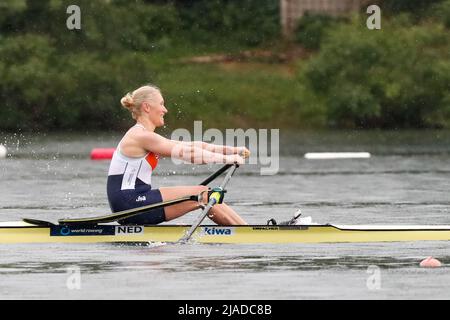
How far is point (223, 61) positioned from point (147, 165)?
26529 mm

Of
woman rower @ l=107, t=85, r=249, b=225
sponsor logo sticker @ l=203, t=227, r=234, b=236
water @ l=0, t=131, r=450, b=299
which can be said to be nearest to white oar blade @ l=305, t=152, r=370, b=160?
water @ l=0, t=131, r=450, b=299

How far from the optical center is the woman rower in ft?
56.2

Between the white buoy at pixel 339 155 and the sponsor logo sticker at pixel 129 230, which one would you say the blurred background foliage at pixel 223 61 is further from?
the sponsor logo sticker at pixel 129 230

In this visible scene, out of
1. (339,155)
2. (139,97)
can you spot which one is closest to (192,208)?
(139,97)

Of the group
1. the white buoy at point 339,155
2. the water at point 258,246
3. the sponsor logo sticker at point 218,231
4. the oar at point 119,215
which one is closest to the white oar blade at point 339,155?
the white buoy at point 339,155

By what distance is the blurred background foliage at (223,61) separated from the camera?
147ft

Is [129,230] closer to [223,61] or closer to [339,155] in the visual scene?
[339,155]

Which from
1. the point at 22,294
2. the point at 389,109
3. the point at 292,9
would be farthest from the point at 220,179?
the point at 292,9

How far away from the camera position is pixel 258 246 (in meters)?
17.2

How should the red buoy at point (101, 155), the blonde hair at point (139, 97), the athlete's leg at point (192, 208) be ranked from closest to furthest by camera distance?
1. the athlete's leg at point (192, 208)
2. the blonde hair at point (139, 97)
3. the red buoy at point (101, 155)

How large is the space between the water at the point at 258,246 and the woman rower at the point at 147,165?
0.38 metres

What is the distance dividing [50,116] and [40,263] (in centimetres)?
3041

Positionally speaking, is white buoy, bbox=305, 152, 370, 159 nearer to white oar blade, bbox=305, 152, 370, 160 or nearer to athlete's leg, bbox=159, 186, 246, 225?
white oar blade, bbox=305, 152, 370, 160

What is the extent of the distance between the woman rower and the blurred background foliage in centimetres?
2640
